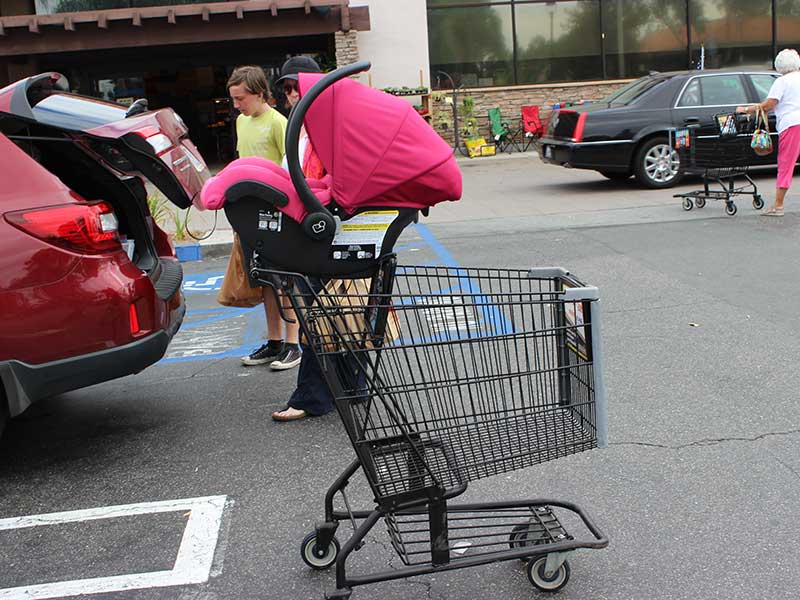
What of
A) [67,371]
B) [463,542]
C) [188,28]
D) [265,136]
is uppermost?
[188,28]

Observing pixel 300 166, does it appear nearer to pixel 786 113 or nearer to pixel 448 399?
pixel 448 399

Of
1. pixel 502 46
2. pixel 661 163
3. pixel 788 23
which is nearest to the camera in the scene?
pixel 661 163

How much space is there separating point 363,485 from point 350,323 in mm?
1277

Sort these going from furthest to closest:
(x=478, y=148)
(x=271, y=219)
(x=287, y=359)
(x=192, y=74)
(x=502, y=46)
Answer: (x=192, y=74), (x=502, y=46), (x=478, y=148), (x=287, y=359), (x=271, y=219)

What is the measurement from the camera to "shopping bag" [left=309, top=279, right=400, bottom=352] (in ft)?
8.98

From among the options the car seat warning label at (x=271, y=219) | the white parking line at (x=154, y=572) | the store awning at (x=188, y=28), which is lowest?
the white parking line at (x=154, y=572)

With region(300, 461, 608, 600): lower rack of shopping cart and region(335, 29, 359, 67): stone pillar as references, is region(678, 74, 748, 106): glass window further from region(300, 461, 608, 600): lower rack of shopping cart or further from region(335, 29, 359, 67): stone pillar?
region(300, 461, 608, 600): lower rack of shopping cart

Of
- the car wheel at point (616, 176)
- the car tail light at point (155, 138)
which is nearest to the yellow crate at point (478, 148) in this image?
the car wheel at point (616, 176)

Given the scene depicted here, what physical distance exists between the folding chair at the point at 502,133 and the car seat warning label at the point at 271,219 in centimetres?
1776

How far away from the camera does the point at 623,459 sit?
4.05 metres

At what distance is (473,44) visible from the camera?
68.6 ft

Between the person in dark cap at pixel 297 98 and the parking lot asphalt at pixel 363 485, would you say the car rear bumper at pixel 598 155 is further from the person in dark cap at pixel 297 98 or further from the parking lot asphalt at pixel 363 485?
the person in dark cap at pixel 297 98

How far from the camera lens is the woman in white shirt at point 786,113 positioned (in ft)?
31.8

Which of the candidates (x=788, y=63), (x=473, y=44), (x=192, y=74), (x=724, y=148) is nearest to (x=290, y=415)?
(x=724, y=148)
